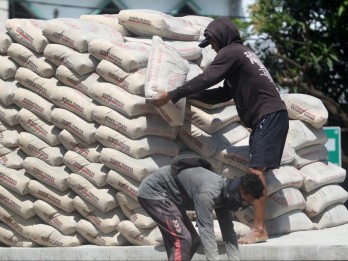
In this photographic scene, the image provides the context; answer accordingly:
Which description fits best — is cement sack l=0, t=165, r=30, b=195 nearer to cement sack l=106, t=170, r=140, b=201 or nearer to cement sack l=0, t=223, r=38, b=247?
cement sack l=0, t=223, r=38, b=247

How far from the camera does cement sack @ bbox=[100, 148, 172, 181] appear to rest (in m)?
7.41

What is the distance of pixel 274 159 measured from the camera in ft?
24.1

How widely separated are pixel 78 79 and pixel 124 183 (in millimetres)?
913

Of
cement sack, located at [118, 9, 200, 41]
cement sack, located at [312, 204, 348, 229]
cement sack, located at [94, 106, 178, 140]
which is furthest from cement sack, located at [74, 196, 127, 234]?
cement sack, located at [312, 204, 348, 229]

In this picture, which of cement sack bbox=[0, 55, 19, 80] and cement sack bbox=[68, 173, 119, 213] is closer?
cement sack bbox=[68, 173, 119, 213]

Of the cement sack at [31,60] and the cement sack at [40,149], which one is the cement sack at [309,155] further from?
the cement sack at [31,60]

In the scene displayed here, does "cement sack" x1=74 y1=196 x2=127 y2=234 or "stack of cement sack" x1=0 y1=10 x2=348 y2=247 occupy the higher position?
"stack of cement sack" x1=0 y1=10 x2=348 y2=247

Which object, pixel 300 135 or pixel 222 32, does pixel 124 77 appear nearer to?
pixel 222 32

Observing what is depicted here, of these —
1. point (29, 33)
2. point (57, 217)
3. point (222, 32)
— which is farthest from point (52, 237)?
point (222, 32)

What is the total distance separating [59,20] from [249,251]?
2.32 metres

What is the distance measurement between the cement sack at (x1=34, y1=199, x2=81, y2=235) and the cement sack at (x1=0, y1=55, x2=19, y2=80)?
104cm

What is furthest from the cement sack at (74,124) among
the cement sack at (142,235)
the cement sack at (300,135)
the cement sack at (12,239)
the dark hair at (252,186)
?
the dark hair at (252,186)

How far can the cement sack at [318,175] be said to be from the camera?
795 cm

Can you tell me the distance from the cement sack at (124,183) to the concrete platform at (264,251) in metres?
0.40
